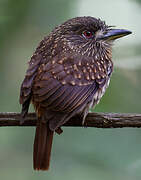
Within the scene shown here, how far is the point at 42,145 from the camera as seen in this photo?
400 cm

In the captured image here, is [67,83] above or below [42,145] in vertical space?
above

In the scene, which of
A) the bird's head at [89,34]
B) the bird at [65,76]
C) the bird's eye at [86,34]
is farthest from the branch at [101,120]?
the bird's eye at [86,34]

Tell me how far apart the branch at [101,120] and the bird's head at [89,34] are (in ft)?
2.19

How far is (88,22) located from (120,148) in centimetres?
106

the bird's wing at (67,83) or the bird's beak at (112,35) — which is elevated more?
the bird's beak at (112,35)

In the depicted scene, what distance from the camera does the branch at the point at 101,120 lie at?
3861 mm

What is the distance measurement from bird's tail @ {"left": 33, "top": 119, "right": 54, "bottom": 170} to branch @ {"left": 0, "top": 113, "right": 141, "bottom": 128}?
10 centimetres

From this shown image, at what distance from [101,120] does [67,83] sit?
0.36 metres

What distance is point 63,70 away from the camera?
4102 mm

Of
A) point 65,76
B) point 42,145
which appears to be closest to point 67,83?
point 65,76

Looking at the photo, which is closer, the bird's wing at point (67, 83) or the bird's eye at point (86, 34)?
the bird's wing at point (67, 83)

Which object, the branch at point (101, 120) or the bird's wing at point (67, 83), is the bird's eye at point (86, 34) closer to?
the bird's wing at point (67, 83)

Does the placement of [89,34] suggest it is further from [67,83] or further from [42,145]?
[42,145]

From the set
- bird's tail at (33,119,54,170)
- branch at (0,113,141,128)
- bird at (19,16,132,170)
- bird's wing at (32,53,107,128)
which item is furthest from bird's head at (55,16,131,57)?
bird's tail at (33,119,54,170)
